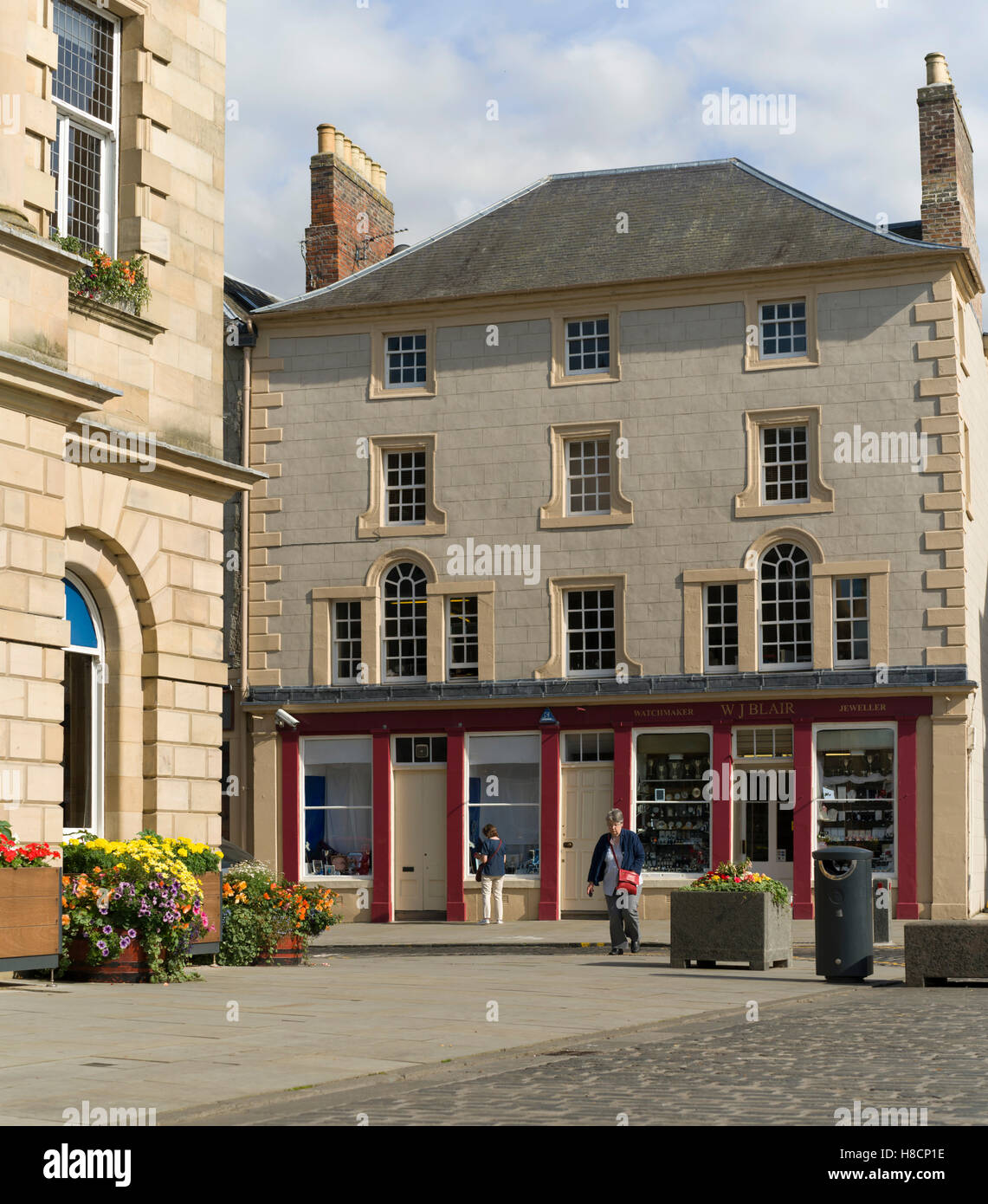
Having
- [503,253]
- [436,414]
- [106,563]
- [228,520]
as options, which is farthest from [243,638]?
[106,563]

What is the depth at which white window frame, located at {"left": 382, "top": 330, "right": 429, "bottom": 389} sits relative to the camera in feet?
109

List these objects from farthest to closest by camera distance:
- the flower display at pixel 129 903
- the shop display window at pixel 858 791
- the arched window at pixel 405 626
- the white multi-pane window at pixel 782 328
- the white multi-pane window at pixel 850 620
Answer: the arched window at pixel 405 626
the white multi-pane window at pixel 782 328
the white multi-pane window at pixel 850 620
the shop display window at pixel 858 791
the flower display at pixel 129 903

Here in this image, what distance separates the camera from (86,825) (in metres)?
17.0

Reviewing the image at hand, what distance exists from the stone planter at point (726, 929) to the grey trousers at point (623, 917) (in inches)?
87.9

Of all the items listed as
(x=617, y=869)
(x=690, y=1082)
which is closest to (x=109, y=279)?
(x=617, y=869)

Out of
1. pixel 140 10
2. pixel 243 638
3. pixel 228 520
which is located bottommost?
pixel 243 638

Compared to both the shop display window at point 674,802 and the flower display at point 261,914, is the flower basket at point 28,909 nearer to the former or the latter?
the flower display at point 261,914

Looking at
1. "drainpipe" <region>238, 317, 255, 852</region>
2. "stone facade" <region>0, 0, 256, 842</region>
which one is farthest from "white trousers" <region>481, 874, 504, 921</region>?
A: "stone facade" <region>0, 0, 256, 842</region>

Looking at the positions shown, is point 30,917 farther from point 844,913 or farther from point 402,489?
point 402,489

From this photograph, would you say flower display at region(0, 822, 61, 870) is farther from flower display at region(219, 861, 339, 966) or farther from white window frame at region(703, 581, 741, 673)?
white window frame at region(703, 581, 741, 673)

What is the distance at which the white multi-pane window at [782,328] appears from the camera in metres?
31.3

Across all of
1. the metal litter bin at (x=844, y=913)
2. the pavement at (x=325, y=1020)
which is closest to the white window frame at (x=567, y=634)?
the pavement at (x=325, y=1020)
